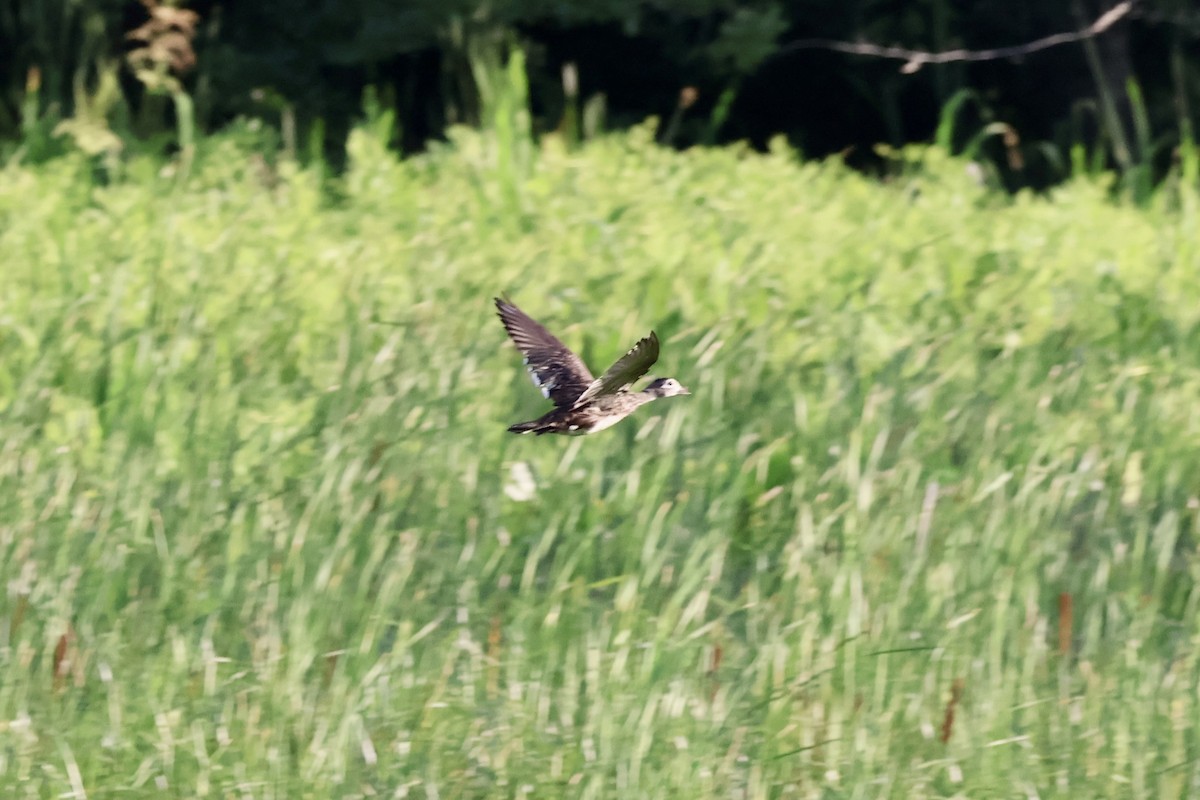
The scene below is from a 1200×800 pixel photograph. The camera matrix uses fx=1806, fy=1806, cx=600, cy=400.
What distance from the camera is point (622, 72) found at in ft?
27.2

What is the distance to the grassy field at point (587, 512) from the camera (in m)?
3.01

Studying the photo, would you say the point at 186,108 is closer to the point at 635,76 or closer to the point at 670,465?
the point at 635,76

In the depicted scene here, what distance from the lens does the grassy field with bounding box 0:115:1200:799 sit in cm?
301

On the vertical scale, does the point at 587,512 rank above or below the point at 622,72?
below

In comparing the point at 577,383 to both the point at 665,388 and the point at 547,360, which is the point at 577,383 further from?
the point at 665,388

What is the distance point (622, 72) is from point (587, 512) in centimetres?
487

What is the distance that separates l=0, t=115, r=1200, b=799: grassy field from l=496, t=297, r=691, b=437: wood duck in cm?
56

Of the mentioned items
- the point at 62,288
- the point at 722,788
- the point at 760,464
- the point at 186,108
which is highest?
the point at 186,108

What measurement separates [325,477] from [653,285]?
4.90 ft

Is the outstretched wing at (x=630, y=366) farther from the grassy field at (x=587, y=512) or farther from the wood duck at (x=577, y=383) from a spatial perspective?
the grassy field at (x=587, y=512)

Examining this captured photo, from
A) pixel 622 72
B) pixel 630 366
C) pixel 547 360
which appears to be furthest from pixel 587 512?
pixel 622 72

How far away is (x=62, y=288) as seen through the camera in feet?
15.0

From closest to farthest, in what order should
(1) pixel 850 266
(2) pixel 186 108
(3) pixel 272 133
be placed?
(1) pixel 850 266 → (2) pixel 186 108 → (3) pixel 272 133

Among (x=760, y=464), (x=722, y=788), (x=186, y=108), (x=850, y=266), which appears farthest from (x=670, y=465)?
(x=186, y=108)
